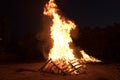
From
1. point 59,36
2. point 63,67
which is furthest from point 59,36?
point 63,67

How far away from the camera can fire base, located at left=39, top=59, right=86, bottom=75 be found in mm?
18781

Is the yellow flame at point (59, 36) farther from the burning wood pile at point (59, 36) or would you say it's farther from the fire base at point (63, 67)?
the fire base at point (63, 67)

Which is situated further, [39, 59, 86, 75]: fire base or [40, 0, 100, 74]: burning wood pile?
[40, 0, 100, 74]: burning wood pile

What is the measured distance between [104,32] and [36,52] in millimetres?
9791

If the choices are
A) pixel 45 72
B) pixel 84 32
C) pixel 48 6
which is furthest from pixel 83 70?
pixel 84 32

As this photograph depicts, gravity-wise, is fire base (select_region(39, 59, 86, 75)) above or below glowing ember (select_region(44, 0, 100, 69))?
below

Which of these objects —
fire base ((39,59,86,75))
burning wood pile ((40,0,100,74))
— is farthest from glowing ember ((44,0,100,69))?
fire base ((39,59,86,75))

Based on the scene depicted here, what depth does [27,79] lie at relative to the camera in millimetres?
16672

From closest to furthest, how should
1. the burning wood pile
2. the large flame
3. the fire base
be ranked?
the fire base
the burning wood pile
the large flame

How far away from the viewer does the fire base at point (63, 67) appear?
1878 centimetres

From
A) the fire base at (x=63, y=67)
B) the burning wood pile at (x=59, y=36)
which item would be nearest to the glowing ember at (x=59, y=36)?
the burning wood pile at (x=59, y=36)

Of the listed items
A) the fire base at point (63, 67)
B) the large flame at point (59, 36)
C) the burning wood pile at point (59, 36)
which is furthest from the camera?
the large flame at point (59, 36)

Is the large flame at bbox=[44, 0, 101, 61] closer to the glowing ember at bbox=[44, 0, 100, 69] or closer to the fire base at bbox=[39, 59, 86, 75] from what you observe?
the glowing ember at bbox=[44, 0, 100, 69]

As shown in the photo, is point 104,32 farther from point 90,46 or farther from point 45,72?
point 45,72
